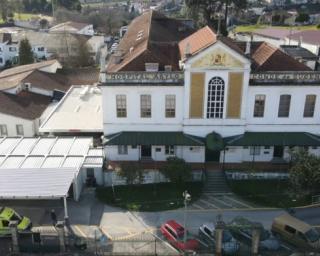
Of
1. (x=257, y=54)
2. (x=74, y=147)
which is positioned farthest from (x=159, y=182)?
(x=257, y=54)

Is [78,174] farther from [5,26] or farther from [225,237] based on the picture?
[5,26]

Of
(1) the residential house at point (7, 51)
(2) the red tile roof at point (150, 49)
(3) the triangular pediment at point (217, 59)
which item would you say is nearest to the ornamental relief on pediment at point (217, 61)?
(3) the triangular pediment at point (217, 59)

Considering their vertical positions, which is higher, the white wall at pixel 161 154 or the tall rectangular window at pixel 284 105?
the tall rectangular window at pixel 284 105

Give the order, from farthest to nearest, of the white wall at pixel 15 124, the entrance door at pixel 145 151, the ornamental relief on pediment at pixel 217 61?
the white wall at pixel 15 124
the entrance door at pixel 145 151
the ornamental relief on pediment at pixel 217 61

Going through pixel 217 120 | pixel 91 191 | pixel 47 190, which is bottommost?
pixel 91 191

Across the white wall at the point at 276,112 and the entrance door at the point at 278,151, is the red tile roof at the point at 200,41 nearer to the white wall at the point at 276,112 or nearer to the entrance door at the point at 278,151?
the white wall at the point at 276,112

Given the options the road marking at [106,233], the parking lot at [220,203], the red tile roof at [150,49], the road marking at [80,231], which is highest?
the red tile roof at [150,49]
